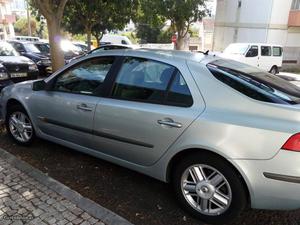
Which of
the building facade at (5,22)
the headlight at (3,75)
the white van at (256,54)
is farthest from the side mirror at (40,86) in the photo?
the building facade at (5,22)

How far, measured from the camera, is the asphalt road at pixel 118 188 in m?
3.06

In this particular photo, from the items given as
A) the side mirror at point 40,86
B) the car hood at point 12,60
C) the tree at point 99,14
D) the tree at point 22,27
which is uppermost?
the tree at point 99,14

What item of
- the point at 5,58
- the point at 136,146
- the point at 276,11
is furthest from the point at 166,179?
the point at 276,11

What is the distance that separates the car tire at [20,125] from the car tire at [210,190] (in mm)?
2422

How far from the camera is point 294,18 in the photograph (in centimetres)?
2411

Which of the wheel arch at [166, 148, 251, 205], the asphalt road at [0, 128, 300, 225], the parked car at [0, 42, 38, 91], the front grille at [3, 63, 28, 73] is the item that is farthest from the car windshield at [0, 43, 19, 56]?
the wheel arch at [166, 148, 251, 205]

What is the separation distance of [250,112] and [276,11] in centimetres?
2427

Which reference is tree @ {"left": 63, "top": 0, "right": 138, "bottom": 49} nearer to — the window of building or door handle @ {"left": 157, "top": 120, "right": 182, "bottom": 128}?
door handle @ {"left": 157, "top": 120, "right": 182, "bottom": 128}

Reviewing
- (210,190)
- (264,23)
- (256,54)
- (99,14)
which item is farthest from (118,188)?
(264,23)

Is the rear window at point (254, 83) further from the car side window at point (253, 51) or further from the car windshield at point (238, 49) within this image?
the car side window at point (253, 51)

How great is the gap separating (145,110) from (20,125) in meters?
2.31

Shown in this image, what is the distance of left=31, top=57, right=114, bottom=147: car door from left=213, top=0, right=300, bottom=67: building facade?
22948 millimetres

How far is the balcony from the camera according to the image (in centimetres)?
2391

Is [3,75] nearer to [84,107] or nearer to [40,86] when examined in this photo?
[40,86]
